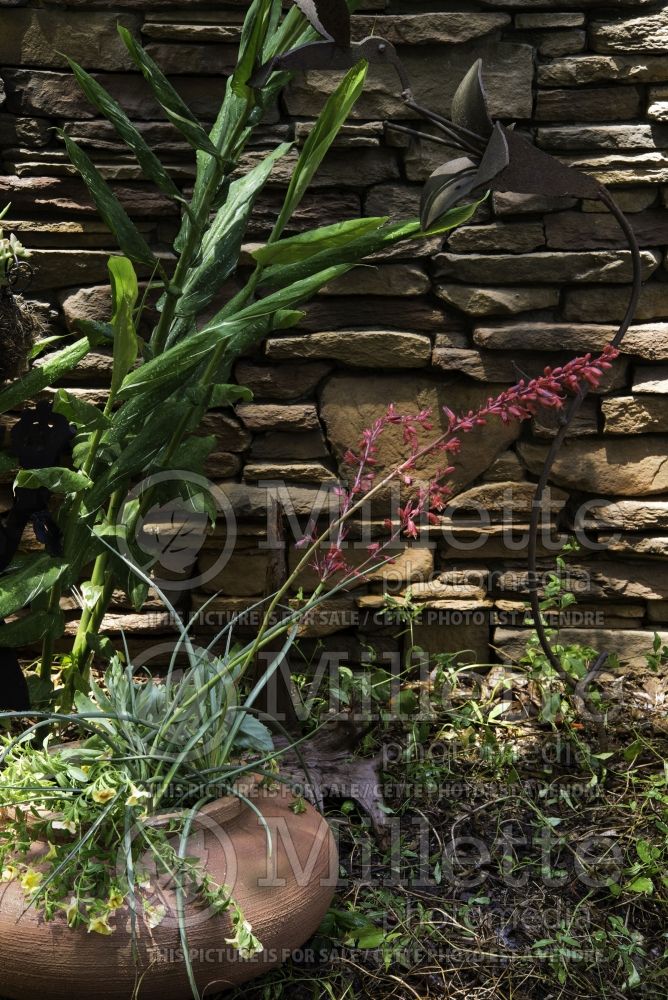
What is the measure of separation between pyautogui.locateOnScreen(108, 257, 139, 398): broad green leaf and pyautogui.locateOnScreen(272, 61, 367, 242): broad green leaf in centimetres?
30

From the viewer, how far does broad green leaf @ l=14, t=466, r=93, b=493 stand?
1.60m

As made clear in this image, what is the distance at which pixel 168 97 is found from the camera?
155 centimetres

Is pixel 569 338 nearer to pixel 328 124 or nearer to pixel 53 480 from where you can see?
pixel 328 124

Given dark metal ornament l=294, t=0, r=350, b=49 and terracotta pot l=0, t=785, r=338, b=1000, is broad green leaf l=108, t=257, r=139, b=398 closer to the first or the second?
dark metal ornament l=294, t=0, r=350, b=49

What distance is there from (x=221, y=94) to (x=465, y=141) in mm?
767

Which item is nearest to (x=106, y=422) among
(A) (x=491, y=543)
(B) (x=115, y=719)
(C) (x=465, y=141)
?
(B) (x=115, y=719)

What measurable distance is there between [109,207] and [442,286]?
76 cm

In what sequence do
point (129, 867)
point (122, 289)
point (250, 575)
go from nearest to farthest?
point (129, 867) → point (122, 289) → point (250, 575)

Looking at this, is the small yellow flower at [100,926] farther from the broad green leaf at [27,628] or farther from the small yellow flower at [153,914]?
the broad green leaf at [27,628]

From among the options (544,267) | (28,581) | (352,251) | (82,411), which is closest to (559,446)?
(544,267)

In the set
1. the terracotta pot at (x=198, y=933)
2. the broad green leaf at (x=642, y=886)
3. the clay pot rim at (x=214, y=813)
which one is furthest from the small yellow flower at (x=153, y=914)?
the broad green leaf at (x=642, y=886)

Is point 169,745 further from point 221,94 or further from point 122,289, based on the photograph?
point 221,94

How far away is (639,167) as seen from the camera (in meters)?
2.03

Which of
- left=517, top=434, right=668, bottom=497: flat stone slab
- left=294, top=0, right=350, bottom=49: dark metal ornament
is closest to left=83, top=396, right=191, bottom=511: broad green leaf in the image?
left=294, top=0, right=350, bottom=49: dark metal ornament
